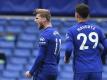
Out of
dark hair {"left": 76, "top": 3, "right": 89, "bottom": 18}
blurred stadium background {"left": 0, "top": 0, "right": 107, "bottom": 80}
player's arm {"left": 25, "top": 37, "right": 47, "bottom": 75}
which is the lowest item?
player's arm {"left": 25, "top": 37, "right": 47, "bottom": 75}

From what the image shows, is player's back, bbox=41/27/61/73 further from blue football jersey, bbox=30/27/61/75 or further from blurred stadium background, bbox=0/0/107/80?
blurred stadium background, bbox=0/0/107/80

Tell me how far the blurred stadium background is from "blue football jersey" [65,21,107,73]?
193 inches

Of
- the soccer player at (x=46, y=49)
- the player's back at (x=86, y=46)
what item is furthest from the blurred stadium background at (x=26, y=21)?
the player's back at (x=86, y=46)

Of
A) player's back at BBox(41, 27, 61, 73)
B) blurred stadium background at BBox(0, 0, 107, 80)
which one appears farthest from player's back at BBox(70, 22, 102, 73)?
blurred stadium background at BBox(0, 0, 107, 80)

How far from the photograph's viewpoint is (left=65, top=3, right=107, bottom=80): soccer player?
257 inches

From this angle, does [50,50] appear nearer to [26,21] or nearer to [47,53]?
[47,53]

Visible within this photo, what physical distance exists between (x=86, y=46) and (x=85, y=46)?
0.04ft

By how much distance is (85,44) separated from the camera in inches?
257

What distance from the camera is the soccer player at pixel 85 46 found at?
6.54 metres

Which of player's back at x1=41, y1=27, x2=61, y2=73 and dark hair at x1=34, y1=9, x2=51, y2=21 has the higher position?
dark hair at x1=34, y1=9, x2=51, y2=21

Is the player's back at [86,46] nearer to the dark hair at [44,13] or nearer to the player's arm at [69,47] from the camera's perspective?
the player's arm at [69,47]

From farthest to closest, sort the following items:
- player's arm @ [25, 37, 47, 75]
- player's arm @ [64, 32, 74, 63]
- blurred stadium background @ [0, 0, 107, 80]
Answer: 1. blurred stadium background @ [0, 0, 107, 80]
2. player's arm @ [25, 37, 47, 75]
3. player's arm @ [64, 32, 74, 63]

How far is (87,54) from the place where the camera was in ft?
21.5

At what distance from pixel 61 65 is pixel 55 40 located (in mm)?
4466
